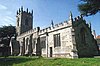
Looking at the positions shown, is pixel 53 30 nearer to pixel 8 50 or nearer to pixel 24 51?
pixel 24 51

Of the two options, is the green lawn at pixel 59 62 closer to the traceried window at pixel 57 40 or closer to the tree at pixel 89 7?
the tree at pixel 89 7

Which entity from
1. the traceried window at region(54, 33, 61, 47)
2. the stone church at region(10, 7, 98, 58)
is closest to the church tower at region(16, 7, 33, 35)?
the stone church at region(10, 7, 98, 58)

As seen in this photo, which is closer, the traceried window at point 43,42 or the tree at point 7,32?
the traceried window at point 43,42

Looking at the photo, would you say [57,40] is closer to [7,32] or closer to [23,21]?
[23,21]

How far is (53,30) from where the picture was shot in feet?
118

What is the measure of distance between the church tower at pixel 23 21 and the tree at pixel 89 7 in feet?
131

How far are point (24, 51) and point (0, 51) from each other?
11693 millimetres

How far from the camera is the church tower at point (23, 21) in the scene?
6003 centimetres

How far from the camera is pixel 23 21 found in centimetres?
6069

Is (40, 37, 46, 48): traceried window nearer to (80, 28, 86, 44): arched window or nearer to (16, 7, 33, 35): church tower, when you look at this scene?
(80, 28, 86, 44): arched window

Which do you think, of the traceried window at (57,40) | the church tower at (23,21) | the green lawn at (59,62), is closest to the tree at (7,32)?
the church tower at (23,21)

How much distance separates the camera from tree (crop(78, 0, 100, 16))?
21.5 meters

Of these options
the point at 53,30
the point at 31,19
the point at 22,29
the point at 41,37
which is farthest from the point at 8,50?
the point at 53,30

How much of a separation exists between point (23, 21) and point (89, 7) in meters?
41.6
